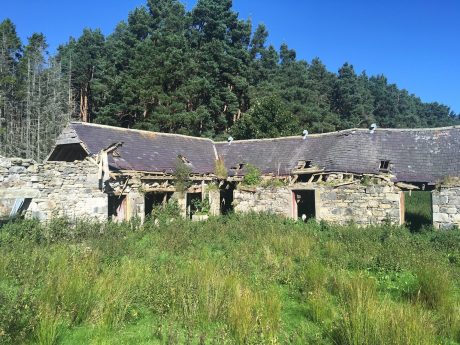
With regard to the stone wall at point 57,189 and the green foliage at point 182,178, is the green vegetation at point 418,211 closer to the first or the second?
the green foliage at point 182,178

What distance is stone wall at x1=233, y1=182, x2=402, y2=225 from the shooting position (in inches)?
655

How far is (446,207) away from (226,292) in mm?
12170

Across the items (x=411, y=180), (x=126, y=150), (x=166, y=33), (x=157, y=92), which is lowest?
(x=411, y=180)

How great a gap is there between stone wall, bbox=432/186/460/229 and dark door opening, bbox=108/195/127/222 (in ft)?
41.0

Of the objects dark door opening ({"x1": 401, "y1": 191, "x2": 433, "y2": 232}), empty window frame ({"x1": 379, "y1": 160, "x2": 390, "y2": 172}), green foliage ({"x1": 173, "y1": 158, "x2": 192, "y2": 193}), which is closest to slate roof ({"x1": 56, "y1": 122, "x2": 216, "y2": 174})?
green foliage ({"x1": 173, "y1": 158, "x2": 192, "y2": 193})

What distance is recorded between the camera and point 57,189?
15.2m

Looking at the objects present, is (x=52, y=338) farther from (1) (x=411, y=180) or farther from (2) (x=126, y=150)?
(1) (x=411, y=180)

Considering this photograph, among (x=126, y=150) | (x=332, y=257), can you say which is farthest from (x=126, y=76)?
(x=332, y=257)

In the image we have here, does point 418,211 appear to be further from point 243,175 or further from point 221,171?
point 221,171

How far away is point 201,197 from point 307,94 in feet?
96.6

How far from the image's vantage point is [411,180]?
670 inches

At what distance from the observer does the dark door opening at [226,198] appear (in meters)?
21.6

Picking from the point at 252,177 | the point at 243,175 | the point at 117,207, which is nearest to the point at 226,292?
the point at 117,207

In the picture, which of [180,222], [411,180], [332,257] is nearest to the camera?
[332,257]
